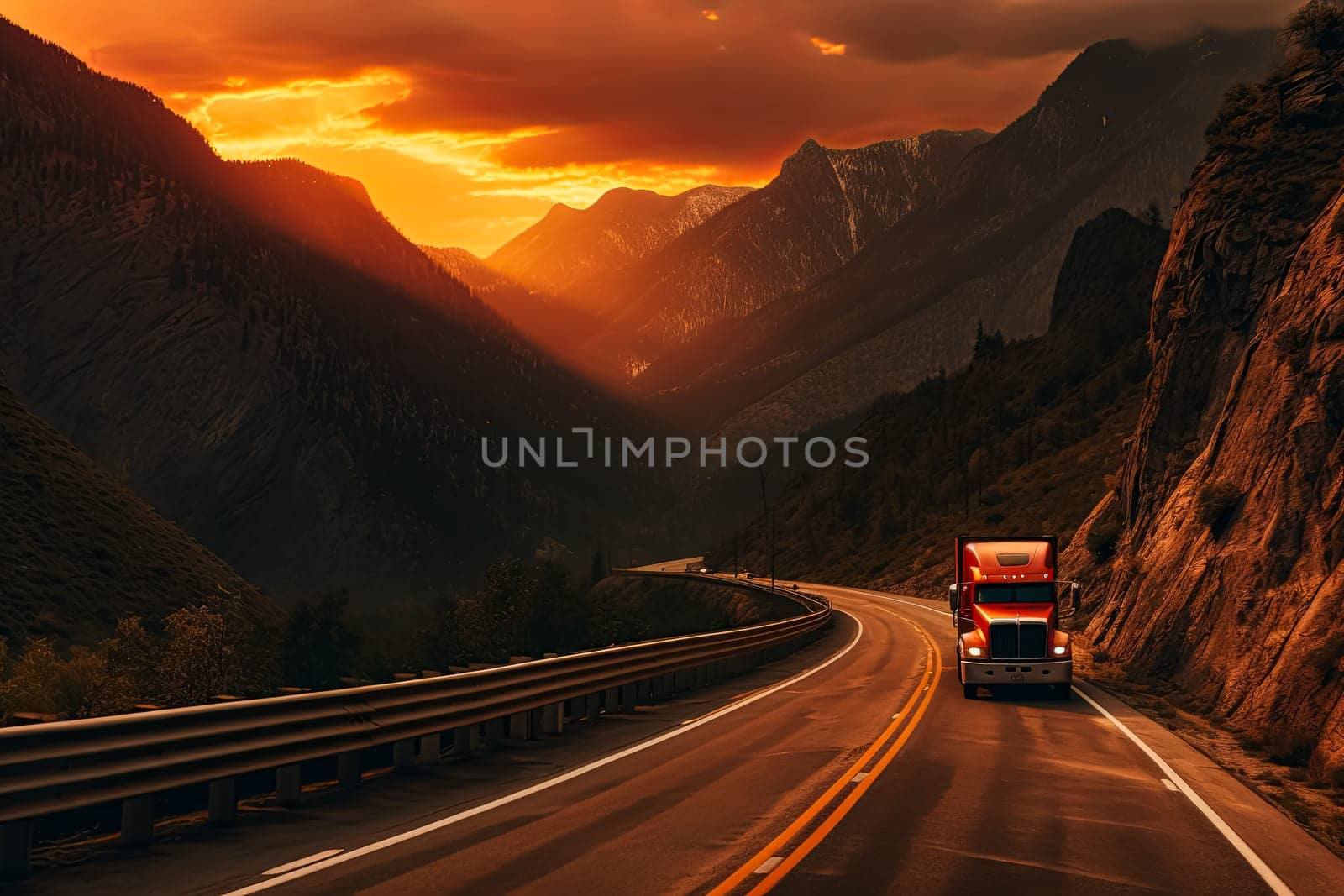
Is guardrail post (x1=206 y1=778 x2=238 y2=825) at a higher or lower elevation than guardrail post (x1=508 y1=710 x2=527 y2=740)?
higher

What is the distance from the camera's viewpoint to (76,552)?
74.6m

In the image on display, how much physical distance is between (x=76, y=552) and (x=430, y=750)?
6965 cm

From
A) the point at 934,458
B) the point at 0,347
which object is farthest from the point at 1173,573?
the point at 0,347

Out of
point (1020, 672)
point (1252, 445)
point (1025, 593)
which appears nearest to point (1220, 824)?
point (1020, 672)

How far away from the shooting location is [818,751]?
15852 mm

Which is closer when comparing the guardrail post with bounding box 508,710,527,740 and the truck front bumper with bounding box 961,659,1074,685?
the guardrail post with bounding box 508,710,527,740

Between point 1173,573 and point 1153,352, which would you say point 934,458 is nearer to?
point 1153,352

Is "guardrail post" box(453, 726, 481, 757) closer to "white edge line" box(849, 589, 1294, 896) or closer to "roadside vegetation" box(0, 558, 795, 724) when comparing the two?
"roadside vegetation" box(0, 558, 795, 724)

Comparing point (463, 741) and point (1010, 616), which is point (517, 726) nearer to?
point (463, 741)

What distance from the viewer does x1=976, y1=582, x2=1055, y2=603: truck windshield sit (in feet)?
81.6

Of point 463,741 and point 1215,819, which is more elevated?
point 463,741

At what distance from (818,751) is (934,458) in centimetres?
13899

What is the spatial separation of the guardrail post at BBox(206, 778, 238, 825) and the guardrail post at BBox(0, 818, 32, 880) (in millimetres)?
2037

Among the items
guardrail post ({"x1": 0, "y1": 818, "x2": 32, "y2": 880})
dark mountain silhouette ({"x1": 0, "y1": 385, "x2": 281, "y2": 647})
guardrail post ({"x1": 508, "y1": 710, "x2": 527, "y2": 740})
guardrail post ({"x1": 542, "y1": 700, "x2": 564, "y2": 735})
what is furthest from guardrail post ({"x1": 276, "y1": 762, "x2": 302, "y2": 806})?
→ dark mountain silhouette ({"x1": 0, "y1": 385, "x2": 281, "y2": 647})
